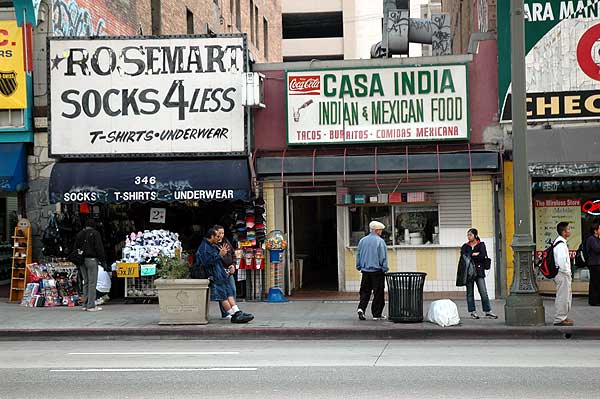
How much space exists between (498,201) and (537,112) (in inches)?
78.6

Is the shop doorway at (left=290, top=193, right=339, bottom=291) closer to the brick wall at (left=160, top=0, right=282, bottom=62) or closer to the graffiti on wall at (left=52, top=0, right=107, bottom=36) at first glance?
the graffiti on wall at (left=52, top=0, right=107, bottom=36)

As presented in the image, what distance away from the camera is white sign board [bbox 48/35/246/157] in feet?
58.5

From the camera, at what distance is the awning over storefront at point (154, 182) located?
1731 centimetres

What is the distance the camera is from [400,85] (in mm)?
17875

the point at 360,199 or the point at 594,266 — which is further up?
the point at 360,199

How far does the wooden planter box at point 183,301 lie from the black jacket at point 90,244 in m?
2.37

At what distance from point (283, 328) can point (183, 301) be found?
186cm

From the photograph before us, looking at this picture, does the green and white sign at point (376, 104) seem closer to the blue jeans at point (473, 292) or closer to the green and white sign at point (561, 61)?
the green and white sign at point (561, 61)

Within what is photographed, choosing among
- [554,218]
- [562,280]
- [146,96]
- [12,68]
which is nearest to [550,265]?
[562,280]

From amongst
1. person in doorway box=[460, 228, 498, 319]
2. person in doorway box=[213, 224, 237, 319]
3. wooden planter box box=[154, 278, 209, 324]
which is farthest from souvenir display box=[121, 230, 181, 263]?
person in doorway box=[460, 228, 498, 319]

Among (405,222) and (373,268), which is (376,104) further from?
(373,268)

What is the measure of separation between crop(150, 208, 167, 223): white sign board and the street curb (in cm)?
496

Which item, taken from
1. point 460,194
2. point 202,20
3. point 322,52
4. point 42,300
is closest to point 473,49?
point 460,194

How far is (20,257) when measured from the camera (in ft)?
59.3
